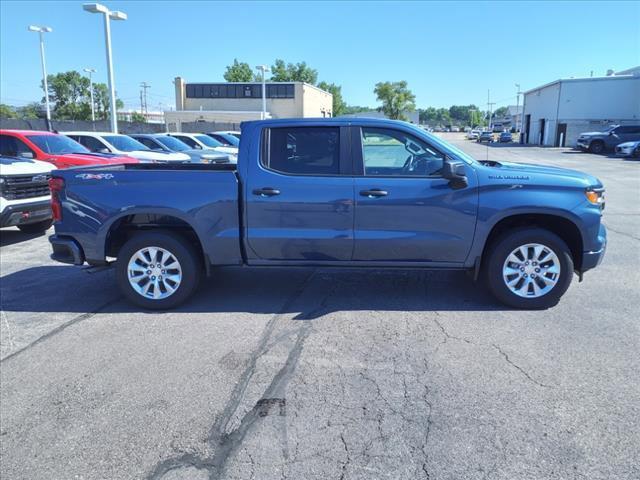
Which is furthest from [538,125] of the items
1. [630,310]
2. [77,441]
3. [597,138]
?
[77,441]

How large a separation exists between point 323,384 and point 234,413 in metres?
0.71

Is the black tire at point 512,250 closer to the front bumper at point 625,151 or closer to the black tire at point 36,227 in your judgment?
the black tire at point 36,227

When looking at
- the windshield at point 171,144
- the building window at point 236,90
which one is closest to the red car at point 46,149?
the windshield at point 171,144

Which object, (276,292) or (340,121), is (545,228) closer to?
(340,121)

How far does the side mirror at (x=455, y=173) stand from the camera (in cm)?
498

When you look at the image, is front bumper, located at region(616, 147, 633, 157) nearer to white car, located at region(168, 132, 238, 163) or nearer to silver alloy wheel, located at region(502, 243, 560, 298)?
white car, located at region(168, 132, 238, 163)

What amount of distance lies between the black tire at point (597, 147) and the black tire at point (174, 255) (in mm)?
39387

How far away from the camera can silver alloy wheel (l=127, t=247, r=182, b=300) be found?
549 cm

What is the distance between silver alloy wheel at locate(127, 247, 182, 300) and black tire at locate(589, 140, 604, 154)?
39.5 m

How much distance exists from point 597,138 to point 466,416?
40162 mm

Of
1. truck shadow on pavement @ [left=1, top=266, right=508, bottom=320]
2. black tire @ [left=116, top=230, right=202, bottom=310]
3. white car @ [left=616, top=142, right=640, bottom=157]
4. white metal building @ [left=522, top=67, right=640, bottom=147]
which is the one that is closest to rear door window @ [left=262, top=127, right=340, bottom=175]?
black tire @ [left=116, top=230, right=202, bottom=310]

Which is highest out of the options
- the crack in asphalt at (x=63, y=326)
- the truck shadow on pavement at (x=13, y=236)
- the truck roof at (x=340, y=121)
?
the truck roof at (x=340, y=121)

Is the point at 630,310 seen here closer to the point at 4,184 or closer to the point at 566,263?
the point at 566,263

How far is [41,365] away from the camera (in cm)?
429
